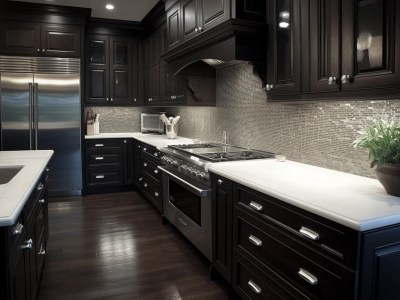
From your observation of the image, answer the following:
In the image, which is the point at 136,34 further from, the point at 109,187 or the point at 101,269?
the point at 101,269

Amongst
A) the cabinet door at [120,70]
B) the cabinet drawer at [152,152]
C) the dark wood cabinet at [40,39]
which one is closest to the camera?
the cabinet drawer at [152,152]

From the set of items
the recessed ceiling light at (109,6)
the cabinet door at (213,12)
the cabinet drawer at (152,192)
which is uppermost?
the recessed ceiling light at (109,6)

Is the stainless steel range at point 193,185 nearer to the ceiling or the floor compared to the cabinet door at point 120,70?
nearer to the floor

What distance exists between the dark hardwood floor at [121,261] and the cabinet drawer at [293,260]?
60cm

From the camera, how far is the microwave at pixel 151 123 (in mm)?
5515

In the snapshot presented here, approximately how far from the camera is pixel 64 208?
15.0 ft

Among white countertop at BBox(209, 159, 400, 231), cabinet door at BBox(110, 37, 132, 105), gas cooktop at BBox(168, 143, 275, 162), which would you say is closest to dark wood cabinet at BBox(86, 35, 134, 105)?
cabinet door at BBox(110, 37, 132, 105)

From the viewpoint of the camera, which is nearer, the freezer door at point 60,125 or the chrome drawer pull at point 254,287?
the chrome drawer pull at point 254,287

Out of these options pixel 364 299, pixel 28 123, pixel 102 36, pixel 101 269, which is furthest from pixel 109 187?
pixel 364 299

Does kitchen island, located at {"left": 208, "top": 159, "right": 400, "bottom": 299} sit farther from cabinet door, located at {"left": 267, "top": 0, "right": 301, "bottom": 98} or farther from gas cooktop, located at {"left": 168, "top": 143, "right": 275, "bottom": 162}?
cabinet door, located at {"left": 267, "top": 0, "right": 301, "bottom": 98}

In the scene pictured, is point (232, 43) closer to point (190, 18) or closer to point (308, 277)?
point (190, 18)

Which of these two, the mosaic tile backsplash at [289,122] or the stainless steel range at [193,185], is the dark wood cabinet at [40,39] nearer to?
the mosaic tile backsplash at [289,122]

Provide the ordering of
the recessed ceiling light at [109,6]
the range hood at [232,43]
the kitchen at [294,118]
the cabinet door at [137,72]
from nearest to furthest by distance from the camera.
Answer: the kitchen at [294,118]
the range hood at [232,43]
the recessed ceiling light at [109,6]
the cabinet door at [137,72]

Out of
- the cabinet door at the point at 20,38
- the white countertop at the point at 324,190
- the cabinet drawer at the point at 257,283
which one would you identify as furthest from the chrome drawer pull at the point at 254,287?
the cabinet door at the point at 20,38
